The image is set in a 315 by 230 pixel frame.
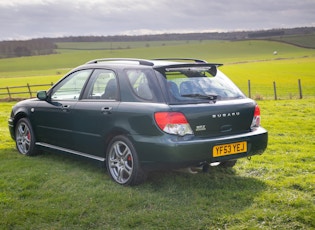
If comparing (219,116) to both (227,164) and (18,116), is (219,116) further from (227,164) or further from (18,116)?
(18,116)

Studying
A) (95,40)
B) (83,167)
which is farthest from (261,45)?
(83,167)

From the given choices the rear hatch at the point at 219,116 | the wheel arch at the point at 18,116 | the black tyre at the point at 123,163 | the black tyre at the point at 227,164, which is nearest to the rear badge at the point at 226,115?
the rear hatch at the point at 219,116

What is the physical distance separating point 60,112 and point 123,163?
5.47 feet

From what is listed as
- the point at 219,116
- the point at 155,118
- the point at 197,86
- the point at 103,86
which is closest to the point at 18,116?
the point at 103,86

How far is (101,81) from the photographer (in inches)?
258

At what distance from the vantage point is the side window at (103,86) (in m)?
6.28

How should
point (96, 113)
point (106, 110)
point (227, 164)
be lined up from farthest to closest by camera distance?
point (227, 164)
point (96, 113)
point (106, 110)

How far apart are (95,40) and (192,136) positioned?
121m

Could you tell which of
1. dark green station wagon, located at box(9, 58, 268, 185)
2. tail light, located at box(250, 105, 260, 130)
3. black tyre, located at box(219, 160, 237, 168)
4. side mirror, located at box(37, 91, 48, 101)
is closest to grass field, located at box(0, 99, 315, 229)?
black tyre, located at box(219, 160, 237, 168)

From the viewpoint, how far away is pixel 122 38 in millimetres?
121125

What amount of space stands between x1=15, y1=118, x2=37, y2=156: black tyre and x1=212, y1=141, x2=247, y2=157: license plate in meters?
3.63

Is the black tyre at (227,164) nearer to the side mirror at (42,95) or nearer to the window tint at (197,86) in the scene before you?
the window tint at (197,86)

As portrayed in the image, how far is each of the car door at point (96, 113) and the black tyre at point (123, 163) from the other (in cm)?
20

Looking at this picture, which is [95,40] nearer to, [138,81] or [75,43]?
[75,43]
